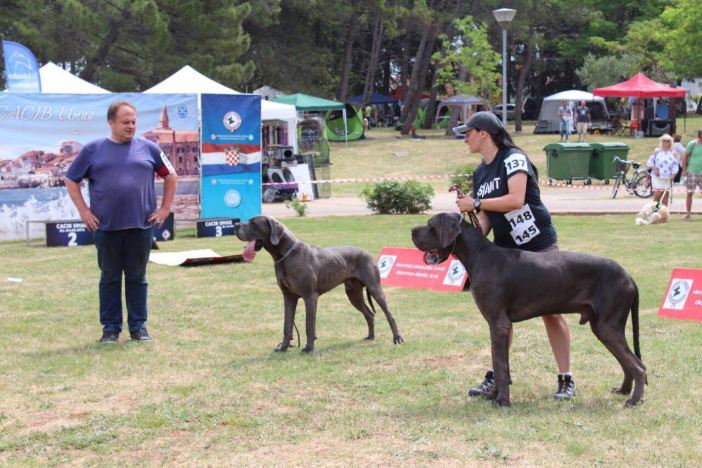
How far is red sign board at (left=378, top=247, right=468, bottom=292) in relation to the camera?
11016mm

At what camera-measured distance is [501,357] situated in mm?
5875

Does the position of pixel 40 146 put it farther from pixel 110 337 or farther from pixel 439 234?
pixel 439 234

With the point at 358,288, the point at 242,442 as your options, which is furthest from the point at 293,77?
the point at 242,442

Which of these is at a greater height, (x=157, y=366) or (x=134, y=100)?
(x=134, y=100)

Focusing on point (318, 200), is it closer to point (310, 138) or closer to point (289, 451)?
point (310, 138)

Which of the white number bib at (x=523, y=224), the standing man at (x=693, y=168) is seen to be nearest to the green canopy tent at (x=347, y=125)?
the standing man at (x=693, y=168)

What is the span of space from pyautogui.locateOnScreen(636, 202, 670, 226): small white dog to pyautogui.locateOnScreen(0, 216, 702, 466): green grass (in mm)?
7682

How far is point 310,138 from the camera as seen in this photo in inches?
1433

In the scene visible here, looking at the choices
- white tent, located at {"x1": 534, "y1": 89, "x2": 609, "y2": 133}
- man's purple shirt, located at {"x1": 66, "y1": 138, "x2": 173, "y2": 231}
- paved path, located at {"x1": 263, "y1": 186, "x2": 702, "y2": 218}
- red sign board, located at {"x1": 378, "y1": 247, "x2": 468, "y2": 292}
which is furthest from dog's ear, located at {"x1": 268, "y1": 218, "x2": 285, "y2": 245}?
white tent, located at {"x1": 534, "y1": 89, "x2": 609, "y2": 133}

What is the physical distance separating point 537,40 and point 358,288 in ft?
147

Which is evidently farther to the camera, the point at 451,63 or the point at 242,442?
the point at 451,63

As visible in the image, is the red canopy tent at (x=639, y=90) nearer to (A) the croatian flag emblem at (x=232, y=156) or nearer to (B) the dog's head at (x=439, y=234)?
(A) the croatian flag emblem at (x=232, y=156)

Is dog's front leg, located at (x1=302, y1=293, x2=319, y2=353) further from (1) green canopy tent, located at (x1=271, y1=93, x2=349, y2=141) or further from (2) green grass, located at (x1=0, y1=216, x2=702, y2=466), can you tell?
(1) green canopy tent, located at (x1=271, y1=93, x2=349, y2=141)

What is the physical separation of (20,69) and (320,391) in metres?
15.3
